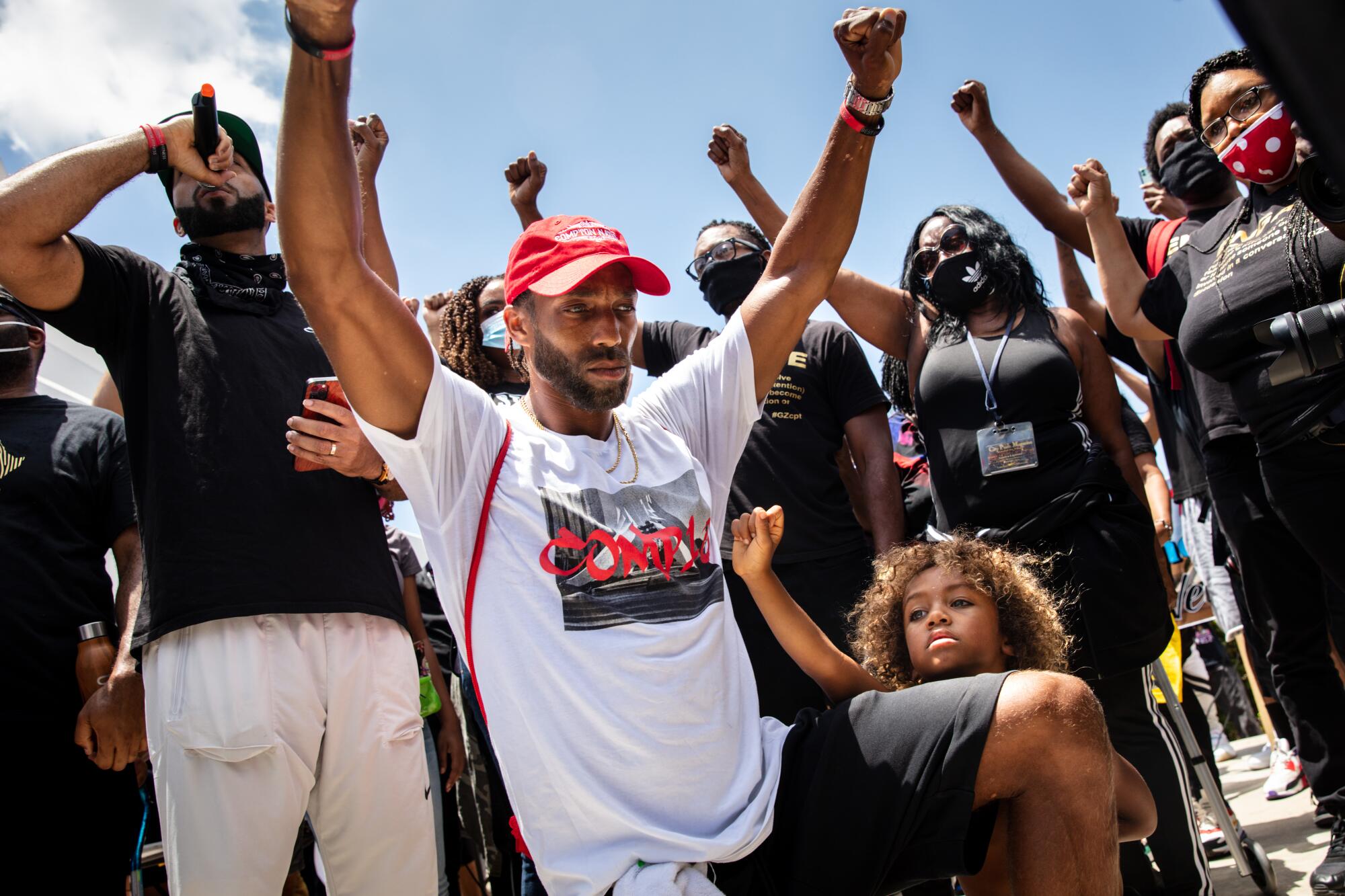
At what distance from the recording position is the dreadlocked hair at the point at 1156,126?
471cm

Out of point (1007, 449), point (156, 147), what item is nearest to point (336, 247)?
point (156, 147)

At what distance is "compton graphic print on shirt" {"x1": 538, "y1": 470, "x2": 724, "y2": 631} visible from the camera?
6.79 feet

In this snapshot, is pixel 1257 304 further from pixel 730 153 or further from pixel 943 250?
pixel 730 153

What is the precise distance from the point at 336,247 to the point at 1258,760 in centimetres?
848

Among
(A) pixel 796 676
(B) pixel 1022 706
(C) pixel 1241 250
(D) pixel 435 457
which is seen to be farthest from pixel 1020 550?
(D) pixel 435 457

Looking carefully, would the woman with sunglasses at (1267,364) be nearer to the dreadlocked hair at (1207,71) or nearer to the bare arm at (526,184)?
the dreadlocked hair at (1207,71)

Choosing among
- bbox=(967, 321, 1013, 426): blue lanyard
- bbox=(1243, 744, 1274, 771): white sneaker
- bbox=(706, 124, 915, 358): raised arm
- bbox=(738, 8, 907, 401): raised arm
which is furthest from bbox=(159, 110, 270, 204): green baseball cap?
bbox=(1243, 744, 1274, 771): white sneaker

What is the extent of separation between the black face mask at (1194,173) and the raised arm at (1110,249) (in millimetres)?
883

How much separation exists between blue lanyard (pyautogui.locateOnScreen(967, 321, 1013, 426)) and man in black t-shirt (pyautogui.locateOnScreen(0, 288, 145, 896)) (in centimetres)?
292

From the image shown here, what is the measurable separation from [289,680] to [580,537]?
0.99 meters

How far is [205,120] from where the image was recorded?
281cm

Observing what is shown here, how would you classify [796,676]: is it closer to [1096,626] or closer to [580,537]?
[1096,626]

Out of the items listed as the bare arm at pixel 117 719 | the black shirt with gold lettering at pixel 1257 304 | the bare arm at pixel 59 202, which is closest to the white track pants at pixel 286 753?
the bare arm at pixel 117 719

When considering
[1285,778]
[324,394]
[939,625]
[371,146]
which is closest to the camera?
[324,394]
